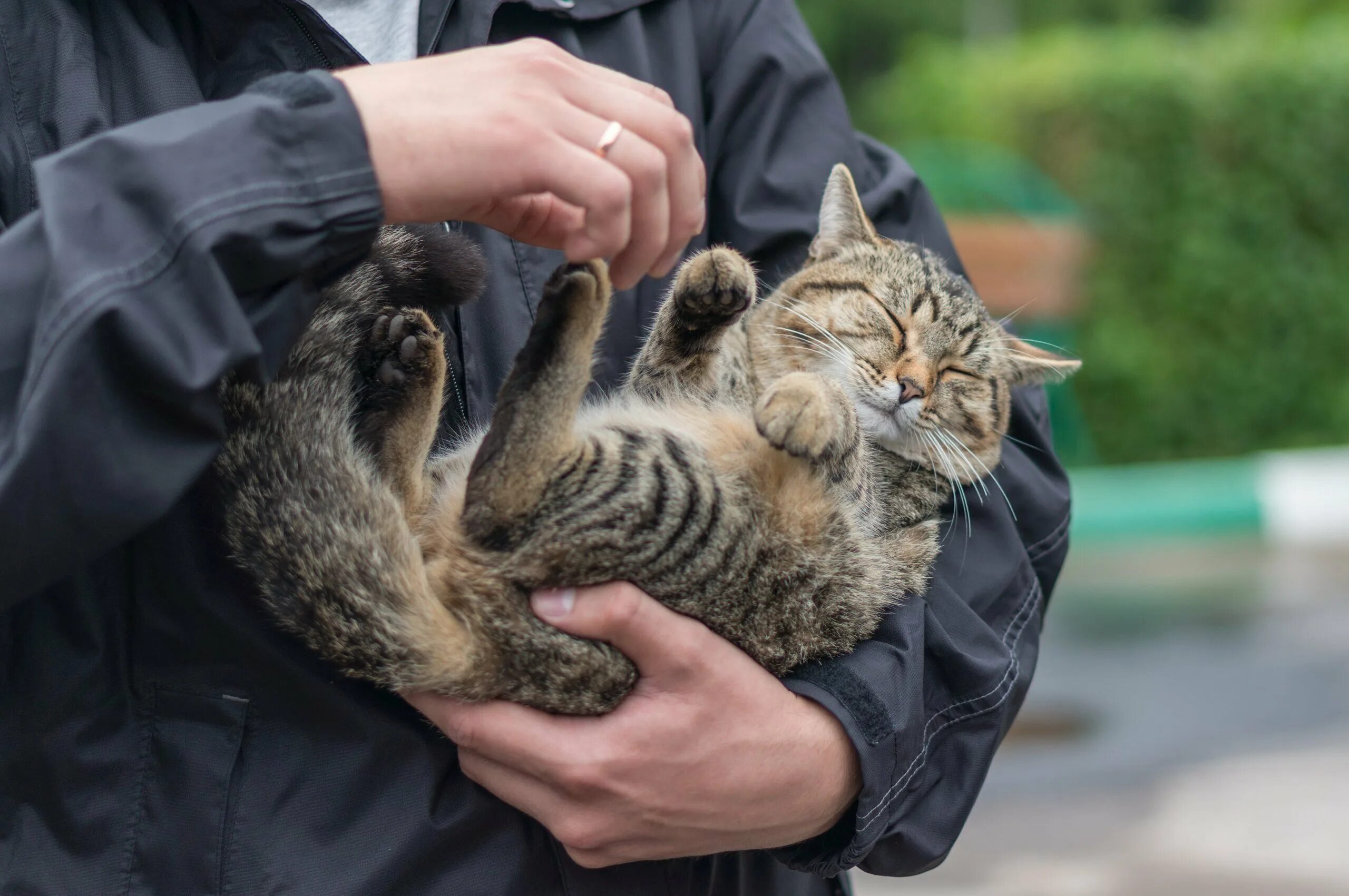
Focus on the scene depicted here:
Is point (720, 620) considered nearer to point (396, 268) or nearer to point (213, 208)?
point (396, 268)

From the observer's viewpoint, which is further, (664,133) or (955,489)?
(955,489)

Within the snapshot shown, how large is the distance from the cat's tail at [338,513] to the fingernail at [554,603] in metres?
Result: 0.10

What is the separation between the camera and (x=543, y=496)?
66.7 inches

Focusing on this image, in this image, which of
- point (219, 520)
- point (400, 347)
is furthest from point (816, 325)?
point (219, 520)

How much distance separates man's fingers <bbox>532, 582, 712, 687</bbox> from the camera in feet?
4.90

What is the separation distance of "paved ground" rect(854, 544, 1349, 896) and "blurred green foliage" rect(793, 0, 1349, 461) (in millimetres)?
2200

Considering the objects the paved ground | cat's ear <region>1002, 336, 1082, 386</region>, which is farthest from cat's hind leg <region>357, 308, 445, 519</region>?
the paved ground

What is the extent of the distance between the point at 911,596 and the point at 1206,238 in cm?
840

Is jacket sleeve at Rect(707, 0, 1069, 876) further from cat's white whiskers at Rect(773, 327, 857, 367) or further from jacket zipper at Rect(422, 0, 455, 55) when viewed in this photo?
jacket zipper at Rect(422, 0, 455, 55)

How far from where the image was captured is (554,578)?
1634 millimetres

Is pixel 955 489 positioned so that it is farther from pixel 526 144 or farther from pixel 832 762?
pixel 526 144

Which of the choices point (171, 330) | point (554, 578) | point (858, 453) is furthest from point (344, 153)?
point (858, 453)

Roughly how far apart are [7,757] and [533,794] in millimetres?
606

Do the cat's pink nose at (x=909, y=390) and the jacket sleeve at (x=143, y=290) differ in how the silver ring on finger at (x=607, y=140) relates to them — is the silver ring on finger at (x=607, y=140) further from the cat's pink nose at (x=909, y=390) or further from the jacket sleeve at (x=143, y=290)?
the cat's pink nose at (x=909, y=390)
